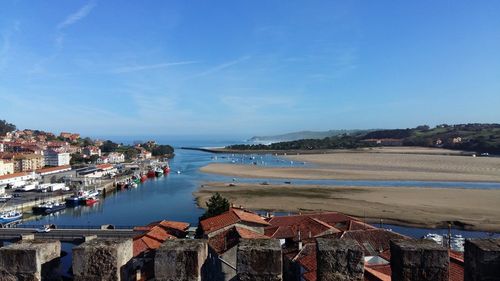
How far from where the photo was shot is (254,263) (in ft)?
12.9

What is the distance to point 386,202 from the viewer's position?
1875 inches

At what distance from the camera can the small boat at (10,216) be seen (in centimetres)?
4354

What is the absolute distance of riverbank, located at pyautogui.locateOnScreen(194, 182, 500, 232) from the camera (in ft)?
128

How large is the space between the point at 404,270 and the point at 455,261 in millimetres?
12582

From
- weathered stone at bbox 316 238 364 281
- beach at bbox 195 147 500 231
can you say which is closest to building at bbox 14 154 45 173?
beach at bbox 195 147 500 231

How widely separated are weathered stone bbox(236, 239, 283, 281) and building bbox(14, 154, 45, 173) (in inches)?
3794

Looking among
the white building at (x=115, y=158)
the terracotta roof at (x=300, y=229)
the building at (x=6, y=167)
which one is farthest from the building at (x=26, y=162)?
the terracotta roof at (x=300, y=229)

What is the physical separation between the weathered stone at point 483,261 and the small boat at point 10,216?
48.3 meters

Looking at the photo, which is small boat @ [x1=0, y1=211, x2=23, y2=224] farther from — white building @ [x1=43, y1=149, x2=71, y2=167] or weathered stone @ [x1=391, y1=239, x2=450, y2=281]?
white building @ [x1=43, y1=149, x2=71, y2=167]

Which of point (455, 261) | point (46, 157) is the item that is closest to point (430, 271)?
point (455, 261)

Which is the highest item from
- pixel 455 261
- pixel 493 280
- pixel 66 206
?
pixel 493 280

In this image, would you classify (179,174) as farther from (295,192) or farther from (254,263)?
(254,263)

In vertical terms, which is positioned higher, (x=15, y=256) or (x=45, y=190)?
(x=15, y=256)

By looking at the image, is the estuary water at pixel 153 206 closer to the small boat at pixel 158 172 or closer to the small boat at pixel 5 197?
the small boat at pixel 5 197
